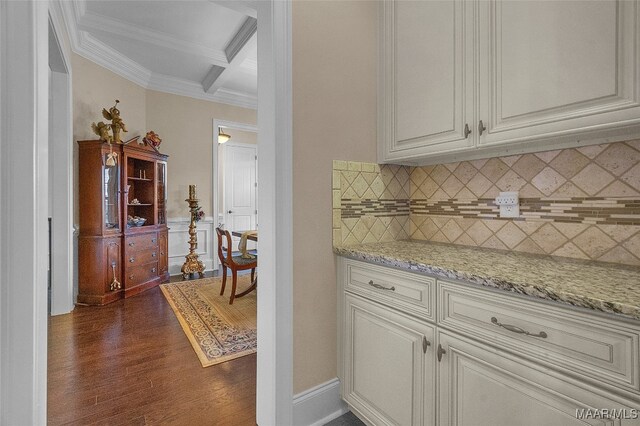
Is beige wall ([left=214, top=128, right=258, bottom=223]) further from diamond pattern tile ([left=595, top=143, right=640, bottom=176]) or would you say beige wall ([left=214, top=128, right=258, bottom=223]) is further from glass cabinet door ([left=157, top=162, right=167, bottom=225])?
diamond pattern tile ([left=595, top=143, right=640, bottom=176])

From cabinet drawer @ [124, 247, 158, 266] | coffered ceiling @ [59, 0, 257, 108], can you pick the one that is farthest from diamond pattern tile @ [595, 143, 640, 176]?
cabinet drawer @ [124, 247, 158, 266]

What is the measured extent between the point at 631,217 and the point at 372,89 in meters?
1.35

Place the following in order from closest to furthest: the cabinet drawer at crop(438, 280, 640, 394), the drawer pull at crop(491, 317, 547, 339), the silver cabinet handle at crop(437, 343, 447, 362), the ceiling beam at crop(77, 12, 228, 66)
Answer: the cabinet drawer at crop(438, 280, 640, 394)
the drawer pull at crop(491, 317, 547, 339)
the silver cabinet handle at crop(437, 343, 447, 362)
the ceiling beam at crop(77, 12, 228, 66)

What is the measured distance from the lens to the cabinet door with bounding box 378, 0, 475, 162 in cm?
140

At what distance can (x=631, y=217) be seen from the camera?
117 cm

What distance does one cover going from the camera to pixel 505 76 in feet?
4.12

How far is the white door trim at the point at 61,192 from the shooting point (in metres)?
3.09

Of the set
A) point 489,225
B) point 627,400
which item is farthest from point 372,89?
point 627,400

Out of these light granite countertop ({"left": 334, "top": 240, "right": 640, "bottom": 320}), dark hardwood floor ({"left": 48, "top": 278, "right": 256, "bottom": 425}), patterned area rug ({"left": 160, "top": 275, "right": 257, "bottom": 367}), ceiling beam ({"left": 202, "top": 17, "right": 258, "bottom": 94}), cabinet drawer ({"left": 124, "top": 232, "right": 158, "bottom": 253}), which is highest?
ceiling beam ({"left": 202, "top": 17, "right": 258, "bottom": 94})

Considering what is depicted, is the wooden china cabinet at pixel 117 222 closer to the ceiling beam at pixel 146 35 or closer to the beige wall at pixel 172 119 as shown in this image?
the beige wall at pixel 172 119

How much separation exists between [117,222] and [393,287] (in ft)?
11.8

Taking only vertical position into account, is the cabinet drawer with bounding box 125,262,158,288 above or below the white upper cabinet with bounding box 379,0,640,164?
below
